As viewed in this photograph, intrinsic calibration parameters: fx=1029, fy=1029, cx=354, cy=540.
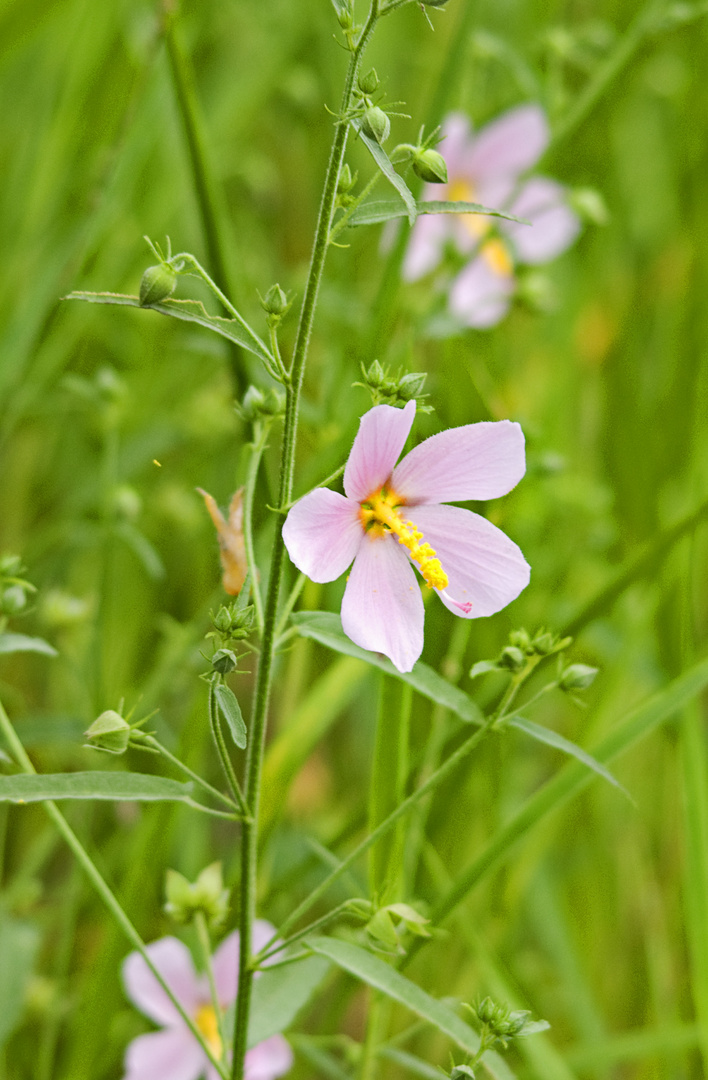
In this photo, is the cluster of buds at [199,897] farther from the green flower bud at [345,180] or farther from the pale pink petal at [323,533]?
the green flower bud at [345,180]

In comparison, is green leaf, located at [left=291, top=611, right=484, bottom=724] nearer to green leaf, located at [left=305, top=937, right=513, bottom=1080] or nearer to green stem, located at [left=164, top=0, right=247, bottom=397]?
green leaf, located at [left=305, top=937, right=513, bottom=1080]

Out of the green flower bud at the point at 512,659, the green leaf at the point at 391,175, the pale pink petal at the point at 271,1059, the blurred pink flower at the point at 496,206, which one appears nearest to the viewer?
the green leaf at the point at 391,175

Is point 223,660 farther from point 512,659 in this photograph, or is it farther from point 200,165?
point 200,165

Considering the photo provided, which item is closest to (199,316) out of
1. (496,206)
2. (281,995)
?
(281,995)

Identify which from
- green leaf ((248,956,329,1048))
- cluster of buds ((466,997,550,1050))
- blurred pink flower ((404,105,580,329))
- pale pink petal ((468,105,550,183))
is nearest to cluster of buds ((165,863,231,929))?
green leaf ((248,956,329,1048))

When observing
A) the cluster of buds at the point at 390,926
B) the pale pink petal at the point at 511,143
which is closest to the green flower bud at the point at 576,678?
the cluster of buds at the point at 390,926
